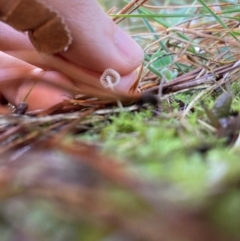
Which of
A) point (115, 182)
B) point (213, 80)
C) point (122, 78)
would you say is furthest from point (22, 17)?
point (115, 182)

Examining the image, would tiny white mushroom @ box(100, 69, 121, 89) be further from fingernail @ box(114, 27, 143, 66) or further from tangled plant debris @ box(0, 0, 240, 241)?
tangled plant debris @ box(0, 0, 240, 241)

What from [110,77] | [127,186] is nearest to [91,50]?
[110,77]

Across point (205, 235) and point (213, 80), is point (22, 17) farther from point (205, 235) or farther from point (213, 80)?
point (205, 235)

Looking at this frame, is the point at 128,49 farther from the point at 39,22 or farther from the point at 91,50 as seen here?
the point at 39,22

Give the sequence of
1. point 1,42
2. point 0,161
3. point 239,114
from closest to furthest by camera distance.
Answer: point 0,161
point 239,114
point 1,42

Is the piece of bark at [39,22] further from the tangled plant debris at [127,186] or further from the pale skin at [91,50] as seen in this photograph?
the tangled plant debris at [127,186]

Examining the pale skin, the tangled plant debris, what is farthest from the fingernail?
the tangled plant debris
